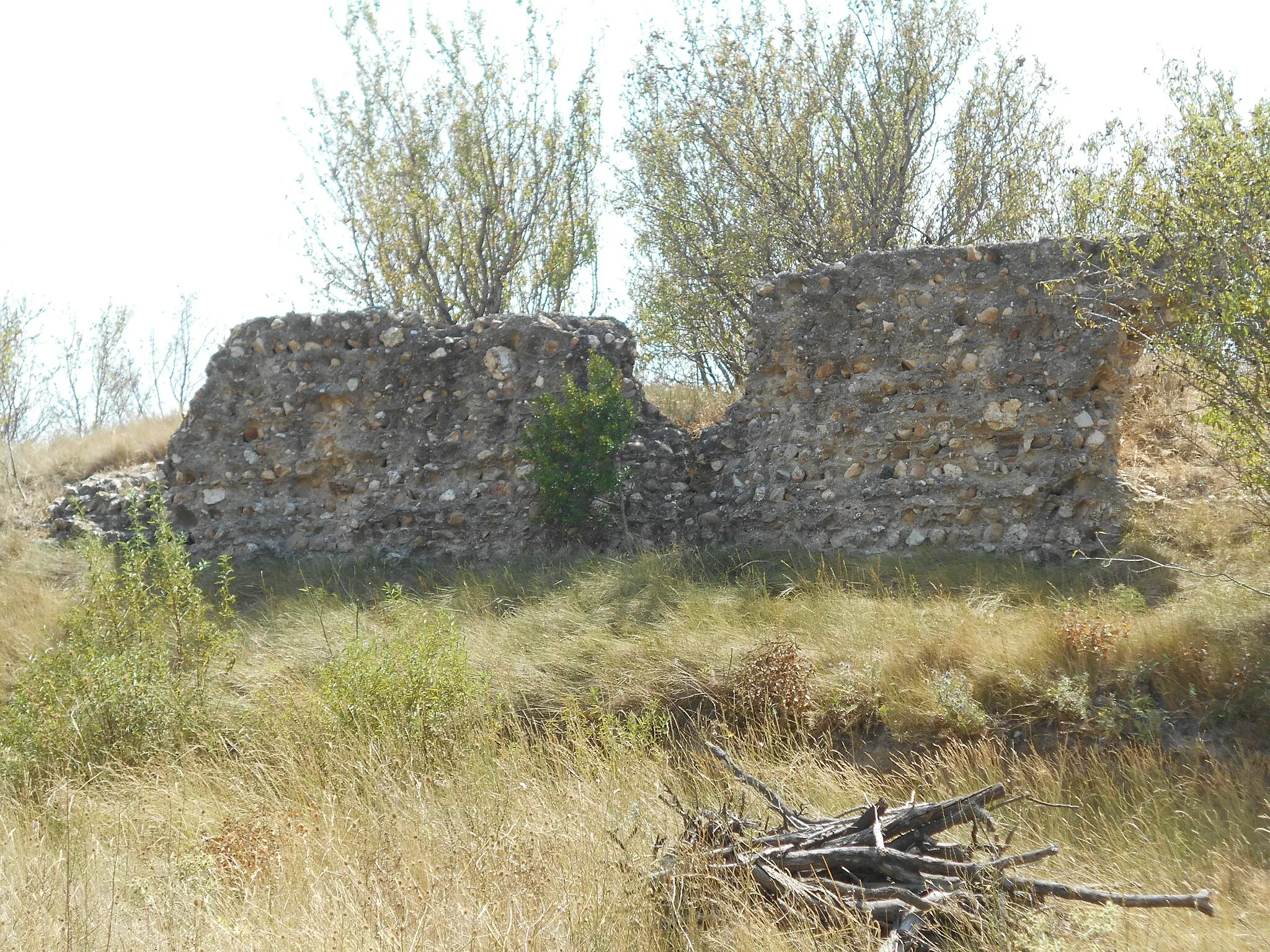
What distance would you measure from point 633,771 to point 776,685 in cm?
126

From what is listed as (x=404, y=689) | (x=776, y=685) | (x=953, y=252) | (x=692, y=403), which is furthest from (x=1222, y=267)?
(x=692, y=403)

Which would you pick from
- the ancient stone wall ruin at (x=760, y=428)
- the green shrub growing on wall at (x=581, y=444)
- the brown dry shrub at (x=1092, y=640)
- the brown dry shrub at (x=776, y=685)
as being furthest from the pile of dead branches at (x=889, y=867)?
the green shrub growing on wall at (x=581, y=444)

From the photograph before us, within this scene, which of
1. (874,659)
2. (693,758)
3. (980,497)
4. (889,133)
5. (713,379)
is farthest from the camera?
(713,379)

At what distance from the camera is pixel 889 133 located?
13.0 m

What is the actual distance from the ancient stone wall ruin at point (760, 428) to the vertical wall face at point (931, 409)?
0.02m

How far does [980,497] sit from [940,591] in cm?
127

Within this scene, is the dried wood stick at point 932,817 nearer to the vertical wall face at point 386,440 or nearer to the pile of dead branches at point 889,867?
the pile of dead branches at point 889,867

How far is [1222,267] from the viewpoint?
646 centimetres

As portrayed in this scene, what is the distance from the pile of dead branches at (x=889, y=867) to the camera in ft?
11.9

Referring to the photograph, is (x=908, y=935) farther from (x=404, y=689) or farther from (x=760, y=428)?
(x=760, y=428)

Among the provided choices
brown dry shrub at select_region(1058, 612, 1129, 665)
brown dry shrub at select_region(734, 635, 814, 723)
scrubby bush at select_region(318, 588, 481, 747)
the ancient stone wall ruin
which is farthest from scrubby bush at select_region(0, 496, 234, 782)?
brown dry shrub at select_region(1058, 612, 1129, 665)

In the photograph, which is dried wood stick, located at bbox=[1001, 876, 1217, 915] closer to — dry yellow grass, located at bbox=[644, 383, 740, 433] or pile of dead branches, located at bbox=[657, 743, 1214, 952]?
pile of dead branches, located at bbox=[657, 743, 1214, 952]

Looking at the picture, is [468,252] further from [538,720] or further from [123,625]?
[538,720]

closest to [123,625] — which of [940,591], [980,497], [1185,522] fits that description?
[940,591]
